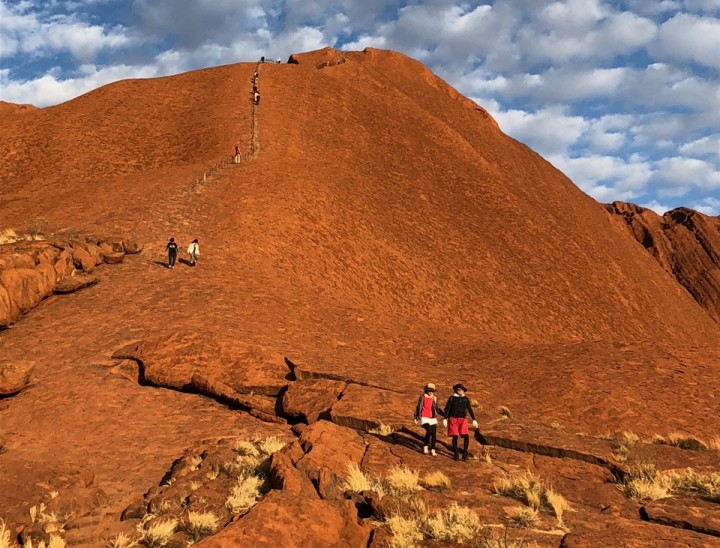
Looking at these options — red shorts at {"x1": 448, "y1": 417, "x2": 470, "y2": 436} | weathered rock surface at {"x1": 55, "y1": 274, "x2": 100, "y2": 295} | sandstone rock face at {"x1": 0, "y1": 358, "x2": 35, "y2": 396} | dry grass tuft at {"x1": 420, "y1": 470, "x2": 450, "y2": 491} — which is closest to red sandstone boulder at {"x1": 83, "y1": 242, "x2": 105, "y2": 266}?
weathered rock surface at {"x1": 55, "y1": 274, "x2": 100, "y2": 295}

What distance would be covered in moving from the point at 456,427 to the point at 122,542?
6.24 m

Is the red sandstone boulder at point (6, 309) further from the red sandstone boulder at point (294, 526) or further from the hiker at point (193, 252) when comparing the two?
the red sandstone boulder at point (294, 526)

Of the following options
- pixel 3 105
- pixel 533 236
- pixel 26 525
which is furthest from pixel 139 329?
pixel 3 105

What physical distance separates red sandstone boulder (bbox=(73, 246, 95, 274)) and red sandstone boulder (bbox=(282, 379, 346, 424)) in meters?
13.1

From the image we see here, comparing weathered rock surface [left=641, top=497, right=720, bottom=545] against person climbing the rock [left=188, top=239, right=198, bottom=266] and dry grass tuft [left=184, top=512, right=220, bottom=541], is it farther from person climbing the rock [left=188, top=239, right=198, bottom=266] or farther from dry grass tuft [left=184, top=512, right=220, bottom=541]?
person climbing the rock [left=188, top=239, right=198, bottom=266]

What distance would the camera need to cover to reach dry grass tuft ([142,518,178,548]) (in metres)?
7.61

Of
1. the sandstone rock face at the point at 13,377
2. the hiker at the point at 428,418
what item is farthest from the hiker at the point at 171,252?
the hiker at the point at 428,418

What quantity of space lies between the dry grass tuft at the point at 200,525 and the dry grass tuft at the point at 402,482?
8.80ft

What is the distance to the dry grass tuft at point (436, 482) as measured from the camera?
8.95 m

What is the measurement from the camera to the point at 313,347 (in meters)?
19.2

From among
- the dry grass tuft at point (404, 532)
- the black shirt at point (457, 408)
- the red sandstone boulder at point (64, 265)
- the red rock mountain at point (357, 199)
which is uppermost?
the red rock mountain at point (357, 199)

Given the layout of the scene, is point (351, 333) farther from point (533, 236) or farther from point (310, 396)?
point (533, 236)

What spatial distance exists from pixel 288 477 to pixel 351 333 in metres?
13.7

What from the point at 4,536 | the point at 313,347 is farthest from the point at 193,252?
the point at 4,536
